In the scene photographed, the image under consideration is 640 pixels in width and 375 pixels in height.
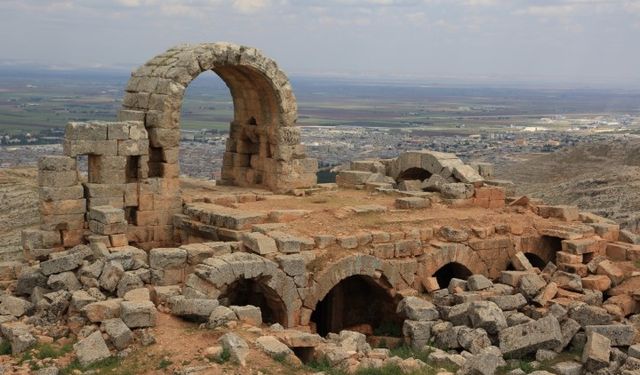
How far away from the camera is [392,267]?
17.7 metres

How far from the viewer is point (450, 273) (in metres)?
20.0

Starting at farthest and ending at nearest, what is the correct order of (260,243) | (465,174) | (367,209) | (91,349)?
(465,174), (367,209), (260,243), (91,349)

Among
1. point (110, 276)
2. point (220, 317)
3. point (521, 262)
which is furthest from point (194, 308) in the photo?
point (521, 262)

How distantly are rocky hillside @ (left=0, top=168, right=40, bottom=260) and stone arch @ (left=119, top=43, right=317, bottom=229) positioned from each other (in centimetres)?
420

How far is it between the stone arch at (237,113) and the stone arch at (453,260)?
15.4 ft

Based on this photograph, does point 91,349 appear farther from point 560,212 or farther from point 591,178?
point 591,178

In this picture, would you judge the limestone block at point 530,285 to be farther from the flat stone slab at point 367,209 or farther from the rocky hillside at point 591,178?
the rocky hillside at point 591,178

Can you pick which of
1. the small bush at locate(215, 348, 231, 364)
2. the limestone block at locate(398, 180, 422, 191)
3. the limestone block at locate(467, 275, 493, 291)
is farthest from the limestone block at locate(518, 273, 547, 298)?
the small bush at locate(215, 348, 231, 364)

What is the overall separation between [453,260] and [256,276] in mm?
5082

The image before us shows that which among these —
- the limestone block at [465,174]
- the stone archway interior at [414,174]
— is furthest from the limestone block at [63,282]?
the stone archway interior at [414,174]

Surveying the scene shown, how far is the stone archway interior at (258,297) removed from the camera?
1593 cm

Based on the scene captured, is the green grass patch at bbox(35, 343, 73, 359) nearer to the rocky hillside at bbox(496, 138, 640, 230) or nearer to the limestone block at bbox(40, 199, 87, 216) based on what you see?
the limestone block at bbox(40, 199, 87, 216)

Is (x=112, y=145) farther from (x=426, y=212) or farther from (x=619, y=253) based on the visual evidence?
(x=619, y=253)

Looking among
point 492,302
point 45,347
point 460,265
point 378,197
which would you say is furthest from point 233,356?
point 378,197
